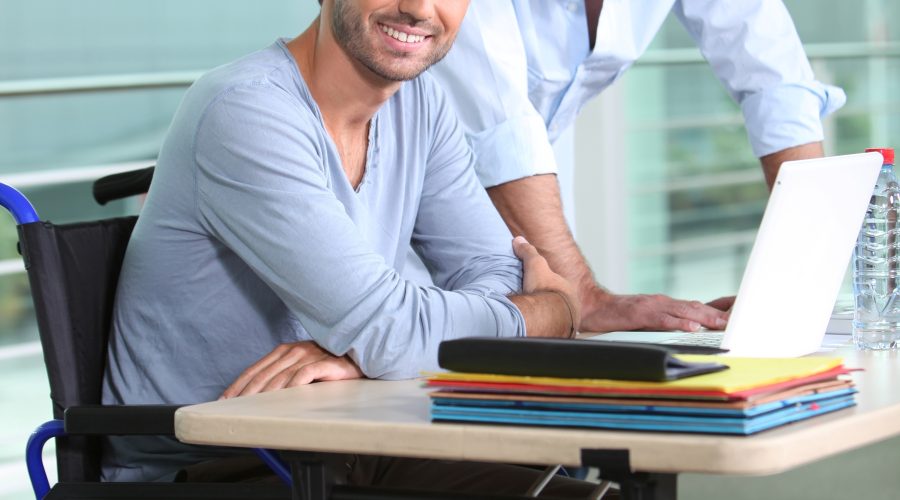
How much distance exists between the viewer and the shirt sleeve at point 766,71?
2.29m

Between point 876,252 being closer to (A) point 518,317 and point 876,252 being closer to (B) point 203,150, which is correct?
(A) point 518,317

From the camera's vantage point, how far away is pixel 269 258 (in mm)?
1427

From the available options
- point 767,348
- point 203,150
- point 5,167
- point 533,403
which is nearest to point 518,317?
point 767,348

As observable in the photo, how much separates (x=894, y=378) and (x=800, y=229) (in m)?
0.17

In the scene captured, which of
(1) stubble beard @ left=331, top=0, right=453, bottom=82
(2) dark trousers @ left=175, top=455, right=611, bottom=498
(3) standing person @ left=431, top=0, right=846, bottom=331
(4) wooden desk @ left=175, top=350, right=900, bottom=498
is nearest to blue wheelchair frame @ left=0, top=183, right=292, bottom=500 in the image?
(2) dark trousers @ left=175, top=455, right=611, bottom=498

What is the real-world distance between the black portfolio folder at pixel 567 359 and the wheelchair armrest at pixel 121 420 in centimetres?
36

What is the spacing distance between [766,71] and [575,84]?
0.35 meters

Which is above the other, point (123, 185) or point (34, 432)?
point (123, 185)

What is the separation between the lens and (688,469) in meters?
0.91

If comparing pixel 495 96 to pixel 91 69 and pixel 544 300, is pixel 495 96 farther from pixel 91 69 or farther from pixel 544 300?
pixel 91 69

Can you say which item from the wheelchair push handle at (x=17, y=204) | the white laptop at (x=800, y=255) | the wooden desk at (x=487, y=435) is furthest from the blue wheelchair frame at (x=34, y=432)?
the white laptop at (x=800, y=255)

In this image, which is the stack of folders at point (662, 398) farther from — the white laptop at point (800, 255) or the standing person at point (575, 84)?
the standing person at point (575, 84)

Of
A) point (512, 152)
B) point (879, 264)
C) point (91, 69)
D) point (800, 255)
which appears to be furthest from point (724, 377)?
point (91, 69)

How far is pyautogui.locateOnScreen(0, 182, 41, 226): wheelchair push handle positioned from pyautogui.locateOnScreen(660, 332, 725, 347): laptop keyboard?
2.44 feet
